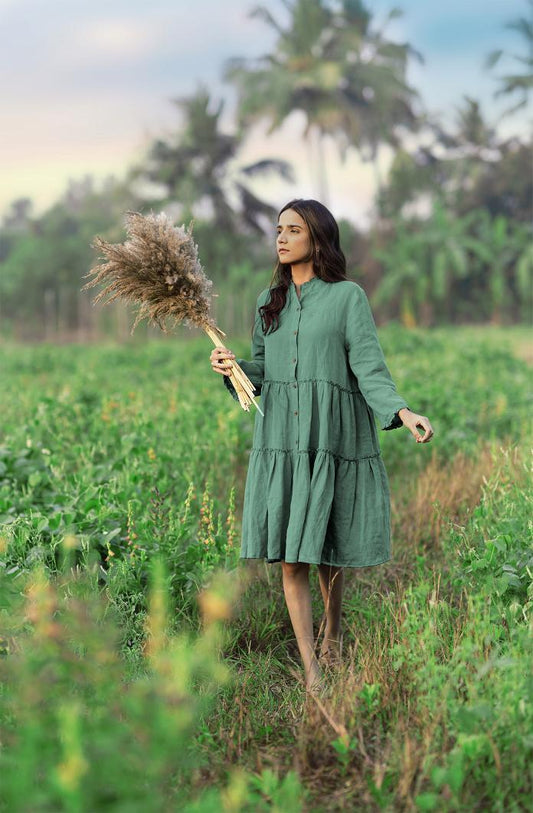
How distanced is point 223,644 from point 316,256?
155cm

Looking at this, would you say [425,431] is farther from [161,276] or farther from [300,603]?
[161,276]

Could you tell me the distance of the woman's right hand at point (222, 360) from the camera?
11.3 feet

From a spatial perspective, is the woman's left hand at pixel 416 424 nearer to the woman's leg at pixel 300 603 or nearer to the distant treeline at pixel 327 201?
the woman's leg at pixel 300 603

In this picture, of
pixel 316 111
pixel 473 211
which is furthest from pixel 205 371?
pixel 473 211

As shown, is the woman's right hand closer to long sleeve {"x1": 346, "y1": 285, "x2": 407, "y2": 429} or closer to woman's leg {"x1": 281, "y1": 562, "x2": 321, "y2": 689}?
long sleeve {"x1": 346, "y1": 285, "x2": 407, "y2": 429}

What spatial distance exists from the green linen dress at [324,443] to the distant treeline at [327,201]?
23578mm

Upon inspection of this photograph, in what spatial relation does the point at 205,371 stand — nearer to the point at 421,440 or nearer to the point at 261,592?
the point at 261,592

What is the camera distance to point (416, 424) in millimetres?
3135

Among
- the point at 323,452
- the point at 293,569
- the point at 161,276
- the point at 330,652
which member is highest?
the point at 161,276

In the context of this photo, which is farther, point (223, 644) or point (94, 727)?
point (223, 644)

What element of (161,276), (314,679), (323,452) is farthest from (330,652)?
(161,276)

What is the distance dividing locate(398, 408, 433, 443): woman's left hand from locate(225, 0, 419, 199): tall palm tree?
28.0 m

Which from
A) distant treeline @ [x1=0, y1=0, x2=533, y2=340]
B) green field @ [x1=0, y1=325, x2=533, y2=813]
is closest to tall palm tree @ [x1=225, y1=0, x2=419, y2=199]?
distant treeline @ [x1=0, y1=0, x2=533, y2=340]

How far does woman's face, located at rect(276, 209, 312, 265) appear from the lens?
3477mm
